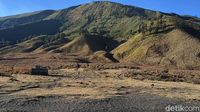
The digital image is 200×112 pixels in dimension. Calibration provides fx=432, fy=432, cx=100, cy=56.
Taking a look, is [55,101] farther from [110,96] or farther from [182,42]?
[182,42]

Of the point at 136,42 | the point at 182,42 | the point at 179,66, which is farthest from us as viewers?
the point at 136,42

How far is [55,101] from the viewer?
3375cm

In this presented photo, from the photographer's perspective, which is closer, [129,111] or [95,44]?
[129,111]

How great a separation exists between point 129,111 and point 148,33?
360 ft

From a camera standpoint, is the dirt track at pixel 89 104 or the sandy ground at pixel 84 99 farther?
the sandy ground at pixel 84 99

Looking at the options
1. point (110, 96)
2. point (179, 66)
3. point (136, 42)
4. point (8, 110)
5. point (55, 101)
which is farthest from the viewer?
point (136, 42)

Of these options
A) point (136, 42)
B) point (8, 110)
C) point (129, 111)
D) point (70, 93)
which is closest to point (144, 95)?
point (70, 93)

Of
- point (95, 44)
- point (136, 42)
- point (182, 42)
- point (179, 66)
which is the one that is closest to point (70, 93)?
point (179, 66)

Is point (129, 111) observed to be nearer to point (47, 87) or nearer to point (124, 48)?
point (47, 87)

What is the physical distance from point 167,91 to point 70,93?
10.2 meters

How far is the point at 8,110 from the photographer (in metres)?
29.6

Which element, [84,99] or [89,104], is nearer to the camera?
[89,104]

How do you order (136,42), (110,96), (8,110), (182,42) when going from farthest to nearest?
(136,42), (182,42), (110,96), (8,110)

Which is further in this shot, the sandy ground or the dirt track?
the sandy ground
